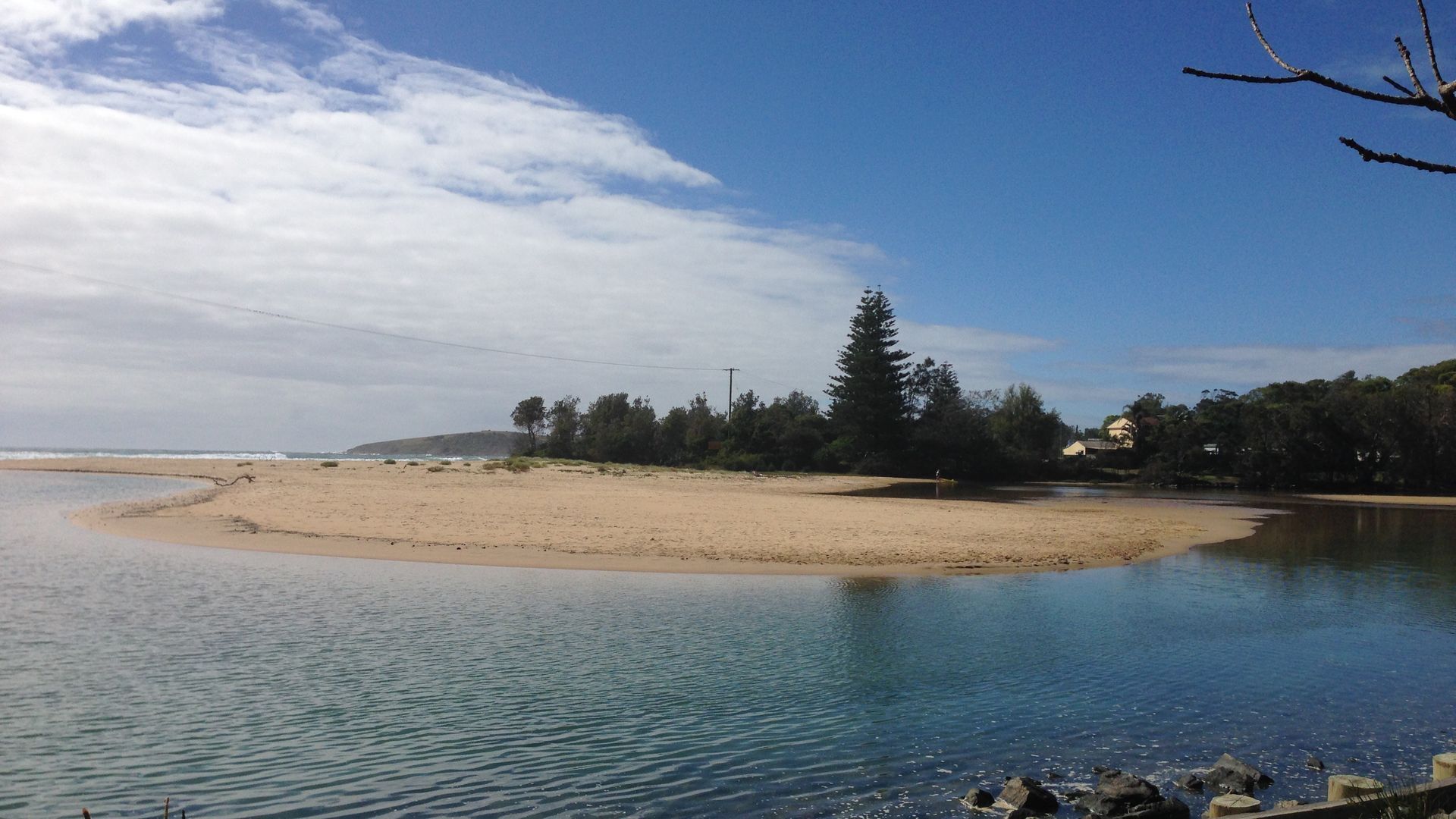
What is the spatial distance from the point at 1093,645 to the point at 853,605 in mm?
4246

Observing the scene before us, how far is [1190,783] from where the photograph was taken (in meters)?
8.02

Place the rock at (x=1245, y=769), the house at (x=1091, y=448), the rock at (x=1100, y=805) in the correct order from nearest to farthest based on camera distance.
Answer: the rock at (x=1100, y=805) < the rock at (x=1245, y=769) < the house at (x=1091, y=448)

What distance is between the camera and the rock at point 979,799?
292 inches

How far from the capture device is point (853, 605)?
16438 millimetres

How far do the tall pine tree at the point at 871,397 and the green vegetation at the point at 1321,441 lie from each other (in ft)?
82.5

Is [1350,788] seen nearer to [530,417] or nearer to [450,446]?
[530,417]

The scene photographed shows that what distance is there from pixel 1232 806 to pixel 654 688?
246 inches

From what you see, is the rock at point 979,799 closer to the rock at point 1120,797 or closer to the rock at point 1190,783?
the rock at point 1120,797

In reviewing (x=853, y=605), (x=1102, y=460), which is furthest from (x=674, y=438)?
(x=853, y=605)

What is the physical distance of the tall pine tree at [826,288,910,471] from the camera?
81938 millimetres

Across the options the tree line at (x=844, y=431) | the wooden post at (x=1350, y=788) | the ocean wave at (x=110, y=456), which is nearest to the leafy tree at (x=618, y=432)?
the tree line at (x=844, y=431)

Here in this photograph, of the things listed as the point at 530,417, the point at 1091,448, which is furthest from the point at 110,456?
the point at 1091,448

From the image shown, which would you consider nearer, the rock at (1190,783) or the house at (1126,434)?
the rock at (1190,783)

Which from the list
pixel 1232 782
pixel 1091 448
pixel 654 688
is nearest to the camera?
pixel 1232 782
